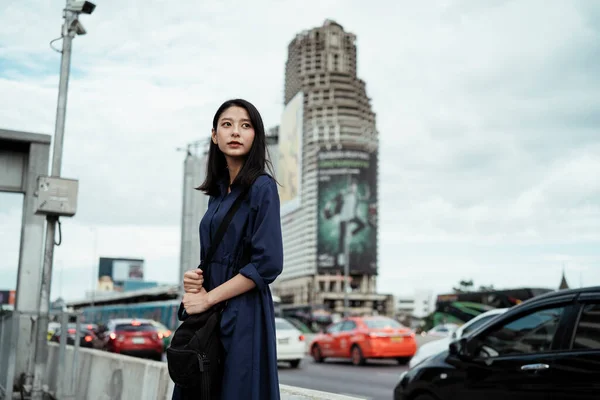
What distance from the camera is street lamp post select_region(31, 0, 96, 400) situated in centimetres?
943

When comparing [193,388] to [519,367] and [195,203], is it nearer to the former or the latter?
[519,367]

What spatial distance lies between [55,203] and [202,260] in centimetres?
739

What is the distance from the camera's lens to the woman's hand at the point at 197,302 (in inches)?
102

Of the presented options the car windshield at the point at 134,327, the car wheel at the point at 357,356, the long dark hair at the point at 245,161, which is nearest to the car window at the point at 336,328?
the car wheel at the point at 357,356

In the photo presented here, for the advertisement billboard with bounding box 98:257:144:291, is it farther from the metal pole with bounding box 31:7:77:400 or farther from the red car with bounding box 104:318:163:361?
the metal pole with bounding box 31:7:77:400

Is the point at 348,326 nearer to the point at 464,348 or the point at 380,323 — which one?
the point at 380,323

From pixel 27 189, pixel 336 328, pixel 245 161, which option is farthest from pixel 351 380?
pixel 245 161

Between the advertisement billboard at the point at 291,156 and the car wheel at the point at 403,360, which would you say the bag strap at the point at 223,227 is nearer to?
the car wheel at the point at 403,360

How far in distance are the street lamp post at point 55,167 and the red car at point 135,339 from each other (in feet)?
43.8

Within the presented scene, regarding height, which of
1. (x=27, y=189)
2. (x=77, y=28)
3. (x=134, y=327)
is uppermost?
(x=77, y=28)

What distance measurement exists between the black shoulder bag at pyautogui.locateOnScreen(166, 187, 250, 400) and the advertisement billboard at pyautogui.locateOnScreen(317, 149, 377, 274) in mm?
134991

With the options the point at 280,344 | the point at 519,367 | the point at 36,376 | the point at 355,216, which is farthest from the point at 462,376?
the point at 355,216

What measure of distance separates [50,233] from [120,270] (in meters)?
104

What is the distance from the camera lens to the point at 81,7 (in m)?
10.4
